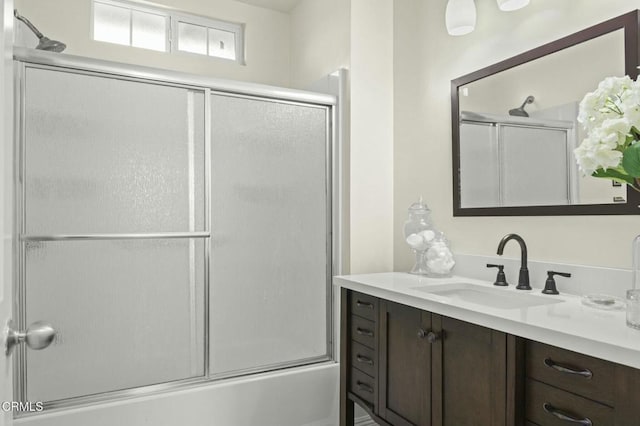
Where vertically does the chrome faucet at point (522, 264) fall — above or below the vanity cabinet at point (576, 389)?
above

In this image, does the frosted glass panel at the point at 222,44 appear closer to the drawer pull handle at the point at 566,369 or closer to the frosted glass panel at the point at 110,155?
the frosted glass panel at the point at 110,155

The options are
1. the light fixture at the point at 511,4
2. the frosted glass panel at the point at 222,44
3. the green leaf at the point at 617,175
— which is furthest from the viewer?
the frosted glass panel at the point at 222,44

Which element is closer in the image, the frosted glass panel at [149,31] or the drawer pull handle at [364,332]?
the drawer pull handle at [364,332]

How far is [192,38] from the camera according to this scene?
3.07 meters

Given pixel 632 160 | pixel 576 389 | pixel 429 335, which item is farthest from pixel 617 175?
pixel 429 335

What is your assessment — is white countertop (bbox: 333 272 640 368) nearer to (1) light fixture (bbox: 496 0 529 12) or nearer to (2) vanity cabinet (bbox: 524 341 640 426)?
(2) vanity cabinet (bbox: 524 341 640 426)

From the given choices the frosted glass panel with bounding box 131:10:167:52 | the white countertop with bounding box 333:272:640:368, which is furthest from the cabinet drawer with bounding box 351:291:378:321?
the frosted glass panel with bounding box 131:10:167:52

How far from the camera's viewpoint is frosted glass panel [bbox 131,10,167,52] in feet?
9.52

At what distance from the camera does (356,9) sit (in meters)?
2.51

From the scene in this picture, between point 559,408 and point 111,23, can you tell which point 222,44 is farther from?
point 559,408

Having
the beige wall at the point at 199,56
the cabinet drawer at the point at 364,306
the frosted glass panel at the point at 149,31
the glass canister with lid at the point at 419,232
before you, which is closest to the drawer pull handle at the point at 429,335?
the cabinet drawer at the point at 364,306

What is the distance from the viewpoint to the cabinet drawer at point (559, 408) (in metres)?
1.07

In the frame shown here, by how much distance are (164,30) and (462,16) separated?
6.52 feet

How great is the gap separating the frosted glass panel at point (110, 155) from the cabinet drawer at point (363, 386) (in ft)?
3.52
